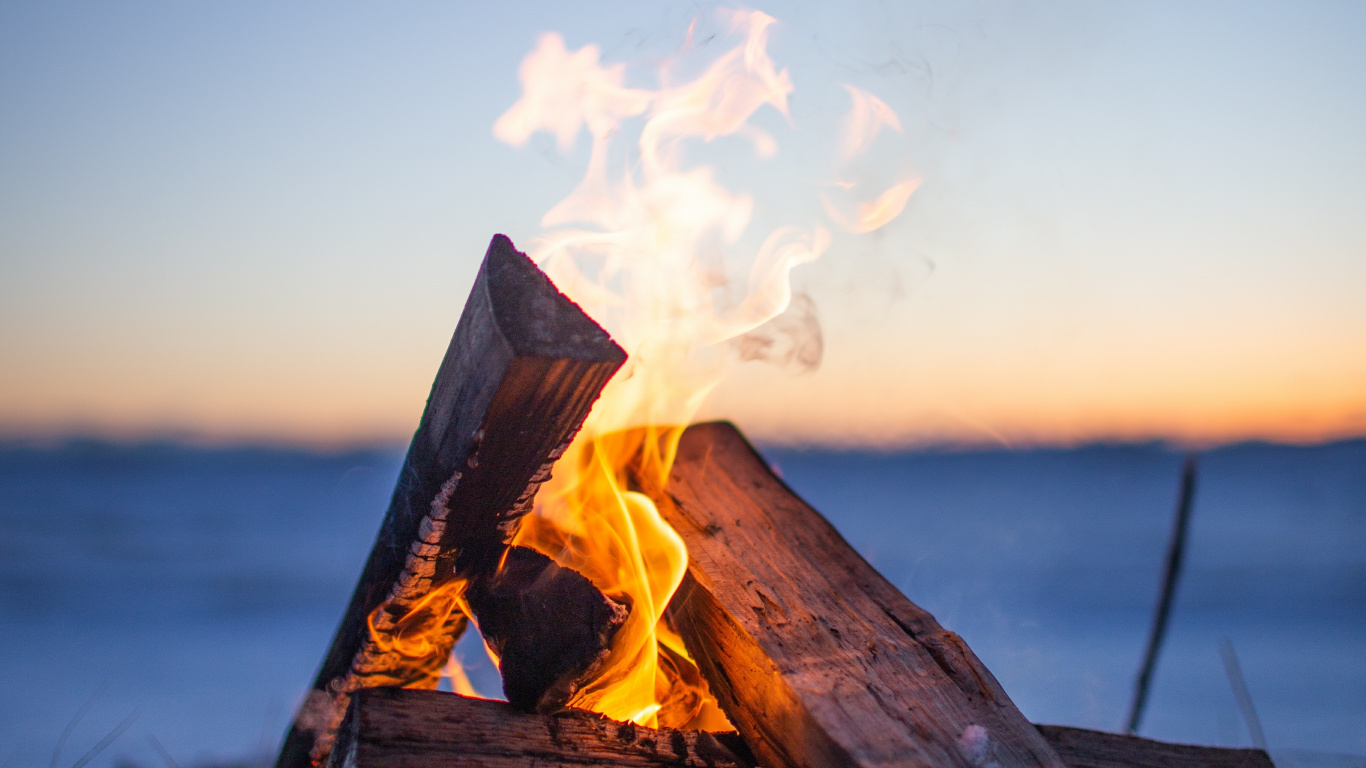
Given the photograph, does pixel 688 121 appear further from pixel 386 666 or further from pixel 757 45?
pixel 386 666

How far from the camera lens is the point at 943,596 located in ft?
36.3

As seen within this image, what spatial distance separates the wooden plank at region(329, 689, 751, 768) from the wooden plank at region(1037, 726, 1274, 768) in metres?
0.99

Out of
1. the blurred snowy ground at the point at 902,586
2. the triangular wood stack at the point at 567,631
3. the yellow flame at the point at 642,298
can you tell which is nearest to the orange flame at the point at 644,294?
the yellow flame at the point at 642,298

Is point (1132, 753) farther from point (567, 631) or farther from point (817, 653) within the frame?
point (567, 631)

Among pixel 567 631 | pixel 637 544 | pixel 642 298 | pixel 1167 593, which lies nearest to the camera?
pixel 567 631

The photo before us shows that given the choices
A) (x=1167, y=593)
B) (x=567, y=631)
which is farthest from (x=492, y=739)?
(x=1167, y=593)

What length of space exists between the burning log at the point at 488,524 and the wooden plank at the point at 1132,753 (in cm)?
132

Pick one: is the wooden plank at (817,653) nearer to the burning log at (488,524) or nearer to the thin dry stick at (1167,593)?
the burning log at (488,524)

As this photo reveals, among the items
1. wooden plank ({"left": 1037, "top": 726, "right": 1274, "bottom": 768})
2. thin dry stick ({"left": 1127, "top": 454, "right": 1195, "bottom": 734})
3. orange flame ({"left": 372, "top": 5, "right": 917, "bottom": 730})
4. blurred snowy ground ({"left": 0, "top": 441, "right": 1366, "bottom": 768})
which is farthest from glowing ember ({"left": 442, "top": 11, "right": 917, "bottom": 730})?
thin dry stick ({"left": 1127, "top": 454, "right": 1195, "bottom": 734})

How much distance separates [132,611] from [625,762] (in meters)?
8.63

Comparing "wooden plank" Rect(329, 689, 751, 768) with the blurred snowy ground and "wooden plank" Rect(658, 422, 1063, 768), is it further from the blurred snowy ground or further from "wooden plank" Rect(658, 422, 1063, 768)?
the blurred snowy ground

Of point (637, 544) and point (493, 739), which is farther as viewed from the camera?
point (637, 544)

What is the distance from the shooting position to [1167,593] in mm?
3285

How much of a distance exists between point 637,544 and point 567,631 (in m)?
0.33
